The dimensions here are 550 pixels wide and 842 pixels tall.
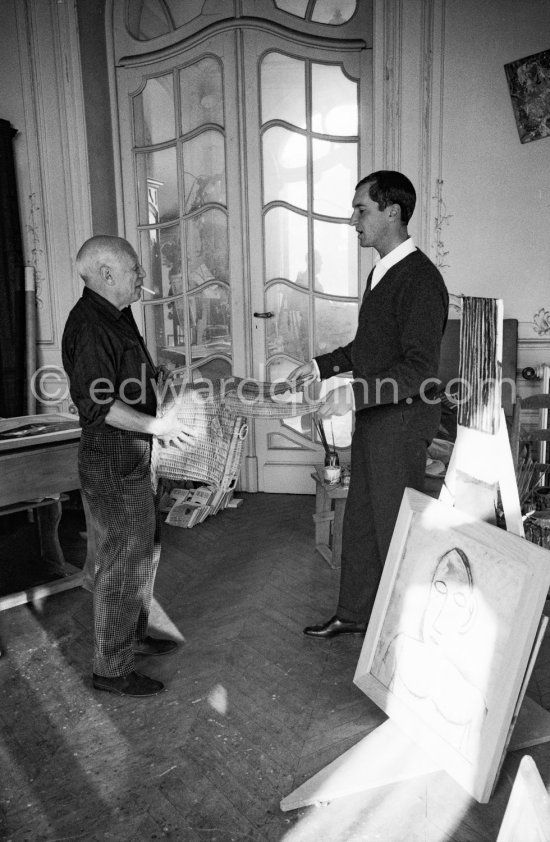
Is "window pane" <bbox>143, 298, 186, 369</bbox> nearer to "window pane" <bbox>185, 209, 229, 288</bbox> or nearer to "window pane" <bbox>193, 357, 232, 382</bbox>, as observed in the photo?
"window pane" <bbox>193, 357, 232, 382</bbox>

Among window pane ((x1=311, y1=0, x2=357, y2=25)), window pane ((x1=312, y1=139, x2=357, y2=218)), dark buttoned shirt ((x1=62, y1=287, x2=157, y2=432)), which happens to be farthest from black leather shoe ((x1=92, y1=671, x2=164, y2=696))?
window pane ((x1=311, y1=0, x2=357, y2=25))

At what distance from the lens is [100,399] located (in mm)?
2207

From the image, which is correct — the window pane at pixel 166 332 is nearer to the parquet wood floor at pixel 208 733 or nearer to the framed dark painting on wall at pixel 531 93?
the parquet wood floor at pixel 208 733

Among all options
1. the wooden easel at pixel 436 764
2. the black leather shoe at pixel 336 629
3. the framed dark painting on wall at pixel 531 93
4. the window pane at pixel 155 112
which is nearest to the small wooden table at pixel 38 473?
the black leather shoe at pixel 336 629

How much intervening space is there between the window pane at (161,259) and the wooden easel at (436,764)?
3.23 m

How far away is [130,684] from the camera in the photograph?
2.43 metres

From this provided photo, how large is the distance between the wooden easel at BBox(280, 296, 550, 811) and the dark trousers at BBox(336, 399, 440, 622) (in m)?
0.32

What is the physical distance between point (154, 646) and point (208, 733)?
22.5 inches

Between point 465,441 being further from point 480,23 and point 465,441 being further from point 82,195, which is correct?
point 82,195

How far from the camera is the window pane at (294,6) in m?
4.36

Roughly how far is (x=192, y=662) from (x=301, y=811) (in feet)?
2.85

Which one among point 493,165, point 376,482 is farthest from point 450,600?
point 493,165

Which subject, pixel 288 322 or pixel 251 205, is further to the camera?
pixel 288 322

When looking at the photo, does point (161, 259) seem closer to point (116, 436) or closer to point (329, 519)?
point (329, 519)
